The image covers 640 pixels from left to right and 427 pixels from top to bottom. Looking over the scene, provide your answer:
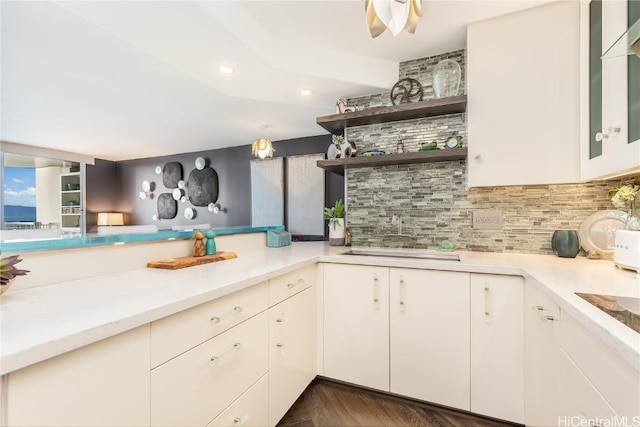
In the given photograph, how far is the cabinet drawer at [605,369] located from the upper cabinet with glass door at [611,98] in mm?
748

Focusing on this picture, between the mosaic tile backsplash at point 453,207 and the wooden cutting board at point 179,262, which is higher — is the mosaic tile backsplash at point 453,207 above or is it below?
above

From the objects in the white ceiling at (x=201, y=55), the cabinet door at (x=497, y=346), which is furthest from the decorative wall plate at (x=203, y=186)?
the cabinet door at (x=497, y=346)

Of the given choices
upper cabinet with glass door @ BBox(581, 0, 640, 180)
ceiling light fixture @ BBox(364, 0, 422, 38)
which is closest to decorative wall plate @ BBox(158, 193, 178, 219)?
ceiling light fixture @ BBox(364, 0, 422, 38)

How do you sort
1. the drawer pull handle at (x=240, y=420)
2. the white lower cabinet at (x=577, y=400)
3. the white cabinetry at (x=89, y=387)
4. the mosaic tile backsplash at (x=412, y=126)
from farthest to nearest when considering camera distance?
the mosaic tile backsplash at (x=412, y=126) → the drawer pull handle at (x=240, y=420) → the white lower cabinet at (x=577, y=400) → the white cabinetry at (x=89, y=387)

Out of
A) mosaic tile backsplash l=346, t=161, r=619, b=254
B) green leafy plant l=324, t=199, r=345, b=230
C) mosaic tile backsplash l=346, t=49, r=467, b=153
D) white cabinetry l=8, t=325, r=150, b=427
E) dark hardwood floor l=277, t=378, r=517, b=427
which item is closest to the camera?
white cabinetry l=8, t=325, r=150, b=427

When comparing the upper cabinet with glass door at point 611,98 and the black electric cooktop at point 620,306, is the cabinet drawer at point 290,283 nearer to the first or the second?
the black electric cooktop at point 620,306

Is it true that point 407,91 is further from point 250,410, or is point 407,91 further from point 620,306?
point 250,410

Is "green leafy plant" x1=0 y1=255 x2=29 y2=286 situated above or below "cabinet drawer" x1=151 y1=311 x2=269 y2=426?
above

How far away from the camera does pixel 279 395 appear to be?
57.9 inches

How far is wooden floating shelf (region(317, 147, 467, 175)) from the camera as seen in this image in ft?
6.18

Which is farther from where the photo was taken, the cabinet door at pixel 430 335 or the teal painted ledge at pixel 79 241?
the cabinet door at pixel 430 335

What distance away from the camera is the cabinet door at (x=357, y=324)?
1734 mm

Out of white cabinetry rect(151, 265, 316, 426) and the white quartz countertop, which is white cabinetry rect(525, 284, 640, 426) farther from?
white cabinetry rect(151, 265, 316, 426)

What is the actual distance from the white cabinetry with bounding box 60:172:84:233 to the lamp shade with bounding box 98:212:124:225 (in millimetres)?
350
